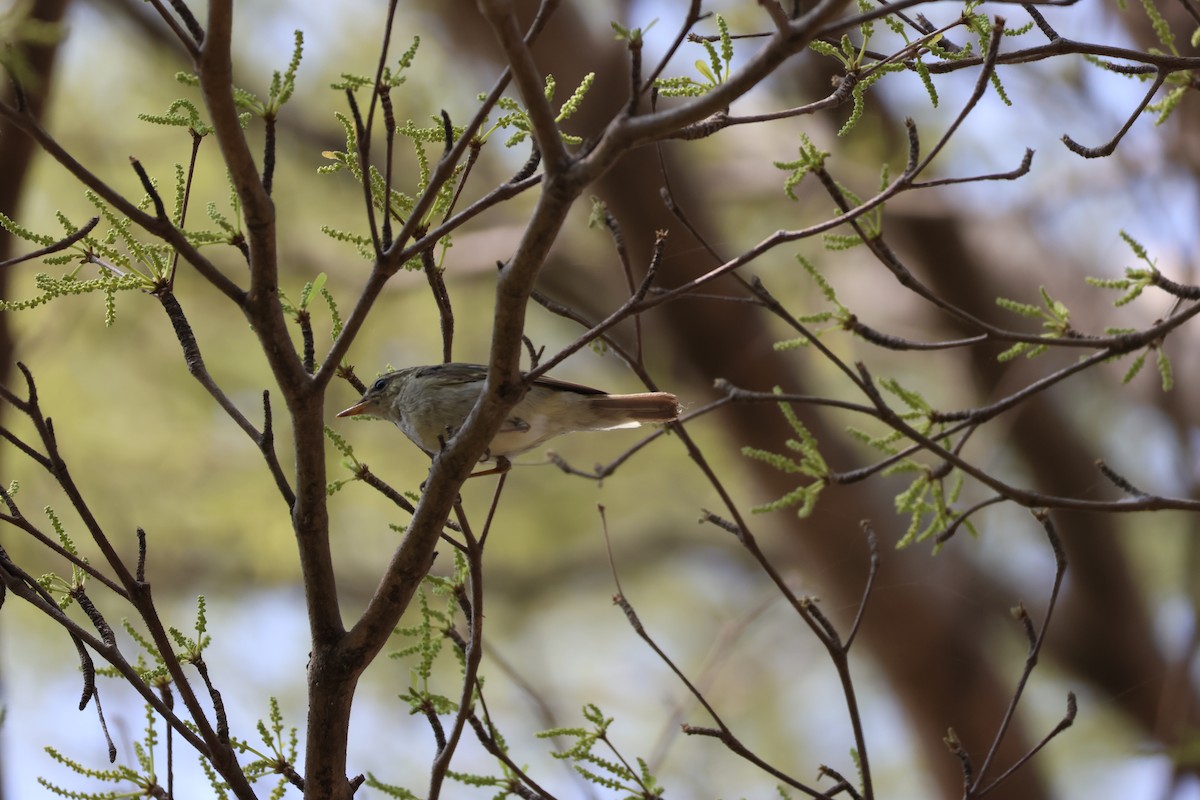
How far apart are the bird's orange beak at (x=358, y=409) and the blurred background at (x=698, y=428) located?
259 cm

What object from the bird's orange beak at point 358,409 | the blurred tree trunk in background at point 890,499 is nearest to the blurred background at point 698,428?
the blurred tree trunk in background at point 890,499

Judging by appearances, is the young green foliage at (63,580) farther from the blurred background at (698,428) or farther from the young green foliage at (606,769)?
the blurred background at (698,428)

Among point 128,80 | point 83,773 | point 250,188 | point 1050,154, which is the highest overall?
point 128,80

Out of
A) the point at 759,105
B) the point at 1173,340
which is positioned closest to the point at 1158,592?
the point at 1173,340

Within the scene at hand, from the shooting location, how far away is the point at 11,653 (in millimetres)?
7062

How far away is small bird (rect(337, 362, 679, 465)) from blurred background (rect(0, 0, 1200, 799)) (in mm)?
2668

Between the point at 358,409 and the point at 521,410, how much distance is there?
2.23 feet

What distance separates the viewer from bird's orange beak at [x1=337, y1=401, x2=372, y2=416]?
12.1 feet

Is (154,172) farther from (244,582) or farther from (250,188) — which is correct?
(250,188)

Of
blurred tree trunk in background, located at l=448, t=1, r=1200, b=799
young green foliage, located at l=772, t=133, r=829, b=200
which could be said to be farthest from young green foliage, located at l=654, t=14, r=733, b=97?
blurred tree trunk in background, located at l=448, t=1, r=1200, b=799

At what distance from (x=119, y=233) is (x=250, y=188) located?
18.5 inches

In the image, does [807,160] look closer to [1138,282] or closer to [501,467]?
[1138,282]

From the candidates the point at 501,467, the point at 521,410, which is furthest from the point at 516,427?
the point at 501,467

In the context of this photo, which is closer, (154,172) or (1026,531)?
(154,172)
